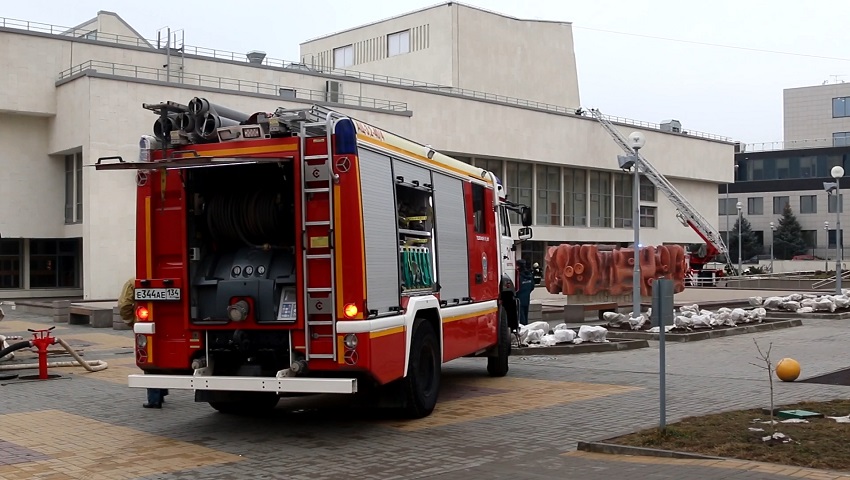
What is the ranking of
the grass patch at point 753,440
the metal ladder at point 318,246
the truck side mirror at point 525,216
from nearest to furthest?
the grass patch at point 753,440 < the metal ladder at point 318,246 < the truck side mirror at point 525,216

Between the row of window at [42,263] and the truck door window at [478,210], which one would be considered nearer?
the truck door window at [478,210]

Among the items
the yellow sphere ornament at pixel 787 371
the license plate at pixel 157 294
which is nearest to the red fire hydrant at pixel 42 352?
the license plate at pixel 157 294

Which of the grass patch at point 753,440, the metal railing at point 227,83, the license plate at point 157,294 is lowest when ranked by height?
the grass patch at point 753,440

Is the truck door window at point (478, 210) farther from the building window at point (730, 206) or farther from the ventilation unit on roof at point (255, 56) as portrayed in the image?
the building window at point (730, 206)

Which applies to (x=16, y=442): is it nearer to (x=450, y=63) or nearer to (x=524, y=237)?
(x=524, y=237)

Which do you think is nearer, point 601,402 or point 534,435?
point 534,435

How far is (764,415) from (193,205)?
6.79 m

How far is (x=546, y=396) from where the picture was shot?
13477 millimetres

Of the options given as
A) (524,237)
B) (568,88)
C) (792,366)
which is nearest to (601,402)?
(792,366)

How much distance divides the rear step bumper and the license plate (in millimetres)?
855

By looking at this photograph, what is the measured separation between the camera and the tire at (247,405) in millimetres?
11906

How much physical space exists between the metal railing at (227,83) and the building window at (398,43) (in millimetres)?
12326

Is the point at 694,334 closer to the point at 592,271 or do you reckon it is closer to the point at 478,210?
the point at 478,210

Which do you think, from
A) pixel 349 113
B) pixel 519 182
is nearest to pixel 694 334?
pixel 349 113
